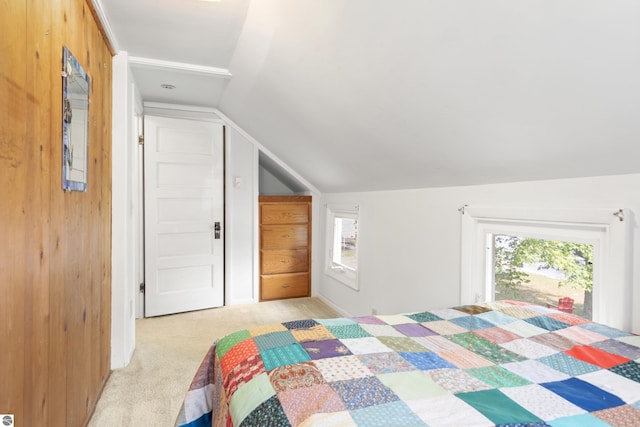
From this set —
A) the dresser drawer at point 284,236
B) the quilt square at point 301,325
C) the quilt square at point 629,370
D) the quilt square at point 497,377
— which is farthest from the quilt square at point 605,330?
the dresser drawer at point 284,236

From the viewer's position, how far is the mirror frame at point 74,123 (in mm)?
1450

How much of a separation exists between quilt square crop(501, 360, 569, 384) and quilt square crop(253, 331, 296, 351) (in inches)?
28.3

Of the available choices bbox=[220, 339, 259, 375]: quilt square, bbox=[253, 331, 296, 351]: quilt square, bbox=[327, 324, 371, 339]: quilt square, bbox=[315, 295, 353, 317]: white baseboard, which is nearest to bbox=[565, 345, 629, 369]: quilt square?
bbox=[327, 324, 371, 339]: quilt square

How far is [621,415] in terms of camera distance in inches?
34.1

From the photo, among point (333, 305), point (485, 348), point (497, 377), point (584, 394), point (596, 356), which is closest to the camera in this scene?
point (584, 394)

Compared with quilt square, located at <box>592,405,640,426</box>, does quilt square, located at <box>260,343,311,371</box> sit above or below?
above

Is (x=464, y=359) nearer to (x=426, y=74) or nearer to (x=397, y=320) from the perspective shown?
(x=397, y=320)

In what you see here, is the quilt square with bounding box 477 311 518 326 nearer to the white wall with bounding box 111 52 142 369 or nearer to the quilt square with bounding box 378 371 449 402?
the quilt square with bounding box 378 371 449 402

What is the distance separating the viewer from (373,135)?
2.28 m

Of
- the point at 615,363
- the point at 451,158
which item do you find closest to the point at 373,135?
the point at 451,158

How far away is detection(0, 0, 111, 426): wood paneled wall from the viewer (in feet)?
3.30

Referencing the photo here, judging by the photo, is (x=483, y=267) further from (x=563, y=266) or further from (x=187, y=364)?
(x=187, y=364)

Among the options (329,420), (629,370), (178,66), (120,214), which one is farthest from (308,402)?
(178,66)

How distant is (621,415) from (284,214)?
11.7 feet
